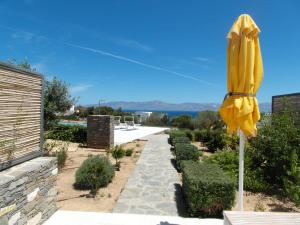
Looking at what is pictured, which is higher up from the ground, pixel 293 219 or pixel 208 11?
pixel 208 11

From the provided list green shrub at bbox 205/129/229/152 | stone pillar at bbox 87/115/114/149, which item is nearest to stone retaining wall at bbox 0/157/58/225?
stone pillar at bbox 87/115/114/149

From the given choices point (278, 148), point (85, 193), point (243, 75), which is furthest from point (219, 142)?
point (243, 75)

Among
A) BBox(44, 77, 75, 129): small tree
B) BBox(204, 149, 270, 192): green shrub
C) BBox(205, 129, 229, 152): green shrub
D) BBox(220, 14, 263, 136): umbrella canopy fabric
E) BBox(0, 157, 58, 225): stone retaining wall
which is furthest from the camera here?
BBox(205, 129, 229, 152): green shrub

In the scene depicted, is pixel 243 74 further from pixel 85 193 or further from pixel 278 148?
pixel 85 193

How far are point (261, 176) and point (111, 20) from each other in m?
15.3

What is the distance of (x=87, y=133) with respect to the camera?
47.2 feet

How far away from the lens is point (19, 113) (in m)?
4.38

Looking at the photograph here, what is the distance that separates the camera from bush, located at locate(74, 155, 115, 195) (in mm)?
7002

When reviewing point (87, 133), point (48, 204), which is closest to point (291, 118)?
point (48, 204)

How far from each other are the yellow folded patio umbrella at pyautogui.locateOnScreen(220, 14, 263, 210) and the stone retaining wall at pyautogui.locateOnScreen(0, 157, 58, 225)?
2925 mm

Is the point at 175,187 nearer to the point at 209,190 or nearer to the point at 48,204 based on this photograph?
the point at 209,190

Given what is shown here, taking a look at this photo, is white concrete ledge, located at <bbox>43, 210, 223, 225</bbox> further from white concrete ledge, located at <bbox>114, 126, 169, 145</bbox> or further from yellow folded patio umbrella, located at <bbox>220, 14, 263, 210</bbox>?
white concrete ledge, located at <bbox>114, 126, 169, 145</bbox>

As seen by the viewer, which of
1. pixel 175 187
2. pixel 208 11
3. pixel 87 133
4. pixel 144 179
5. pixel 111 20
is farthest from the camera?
pixel 111 20

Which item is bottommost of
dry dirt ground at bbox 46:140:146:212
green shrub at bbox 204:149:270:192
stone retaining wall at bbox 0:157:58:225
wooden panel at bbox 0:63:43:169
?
dry dirt ground at bbox 46:140:146:212
